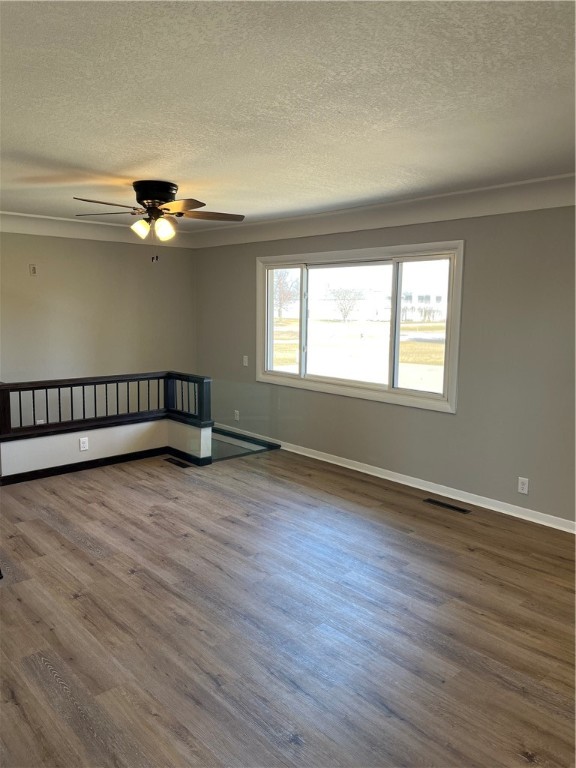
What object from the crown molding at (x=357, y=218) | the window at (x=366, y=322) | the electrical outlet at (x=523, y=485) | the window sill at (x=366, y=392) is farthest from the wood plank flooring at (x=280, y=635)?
the crown molding at (x=357, y=218)

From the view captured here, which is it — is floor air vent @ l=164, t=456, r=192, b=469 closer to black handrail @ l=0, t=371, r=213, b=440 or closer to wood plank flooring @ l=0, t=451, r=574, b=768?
black handrail @ l=0, t=371, r=213, b=440

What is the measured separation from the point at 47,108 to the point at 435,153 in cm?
204

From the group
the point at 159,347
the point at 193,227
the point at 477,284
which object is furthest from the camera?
→ the point at 159,347

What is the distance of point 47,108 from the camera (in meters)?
2.45

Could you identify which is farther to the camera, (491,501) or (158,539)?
(491,501)

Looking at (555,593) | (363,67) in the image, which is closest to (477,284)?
(555,593)

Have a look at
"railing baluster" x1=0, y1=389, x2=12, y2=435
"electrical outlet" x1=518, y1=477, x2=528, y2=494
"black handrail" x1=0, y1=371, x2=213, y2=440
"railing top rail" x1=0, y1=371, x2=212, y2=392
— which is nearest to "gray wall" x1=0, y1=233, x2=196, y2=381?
"black handrail" x1=0, y1=371, x2=213, y2=440

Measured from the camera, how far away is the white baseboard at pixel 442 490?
4055mm

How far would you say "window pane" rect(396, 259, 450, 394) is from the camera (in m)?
4.66

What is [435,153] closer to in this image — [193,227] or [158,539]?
[158,539]

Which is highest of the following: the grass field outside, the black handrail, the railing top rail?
the grass field outside

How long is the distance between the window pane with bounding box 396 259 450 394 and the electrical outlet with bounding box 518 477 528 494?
0.96 meters

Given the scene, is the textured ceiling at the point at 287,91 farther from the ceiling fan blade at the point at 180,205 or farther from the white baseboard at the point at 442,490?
the white baseboard at the point at 442,490

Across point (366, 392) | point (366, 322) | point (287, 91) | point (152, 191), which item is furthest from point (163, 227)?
point (366, 392)
